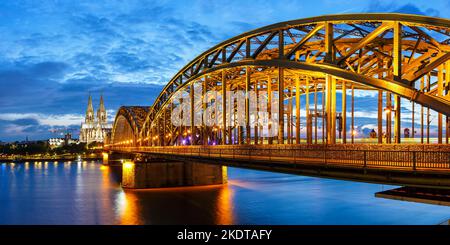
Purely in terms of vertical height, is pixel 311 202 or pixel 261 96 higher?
pixel 261 96

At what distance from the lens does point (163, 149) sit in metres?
57.7

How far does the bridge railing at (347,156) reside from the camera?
18.9 metres

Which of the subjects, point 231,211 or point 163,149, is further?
point 163,149

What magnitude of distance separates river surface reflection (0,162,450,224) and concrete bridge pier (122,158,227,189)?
6.69 ft

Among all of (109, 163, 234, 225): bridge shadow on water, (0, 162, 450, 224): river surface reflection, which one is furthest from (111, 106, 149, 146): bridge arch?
(109, 163, 234, 225): bridge shadow on water

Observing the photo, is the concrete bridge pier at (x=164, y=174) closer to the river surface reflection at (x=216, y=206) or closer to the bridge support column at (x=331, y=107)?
the river surface reflection at (x=216, y=206)

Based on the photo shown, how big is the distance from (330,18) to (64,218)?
94.6 ft

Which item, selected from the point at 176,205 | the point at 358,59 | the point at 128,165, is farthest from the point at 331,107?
the point at 128,165

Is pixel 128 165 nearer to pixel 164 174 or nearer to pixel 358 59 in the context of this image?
pixel 164 174

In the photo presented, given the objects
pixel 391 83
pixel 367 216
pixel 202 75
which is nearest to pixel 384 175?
pixel 391 83

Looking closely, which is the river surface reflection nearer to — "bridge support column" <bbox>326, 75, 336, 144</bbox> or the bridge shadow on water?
the bridge shadow on water

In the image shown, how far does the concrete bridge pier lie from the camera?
66375mm

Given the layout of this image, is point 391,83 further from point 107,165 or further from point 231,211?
point 107,165

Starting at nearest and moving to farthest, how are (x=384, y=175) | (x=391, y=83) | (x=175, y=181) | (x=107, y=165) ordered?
1. (x=384, y=175)
2. (x=391, y=83)
3. (x=175, y=181)
4. (x=107, y=165)
